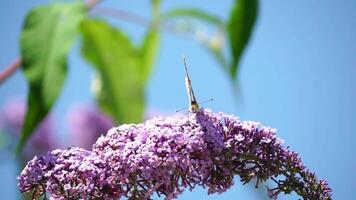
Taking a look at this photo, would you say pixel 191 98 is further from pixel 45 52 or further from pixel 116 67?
pixel 116 67

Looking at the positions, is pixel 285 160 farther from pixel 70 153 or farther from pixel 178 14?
pixel 178 14

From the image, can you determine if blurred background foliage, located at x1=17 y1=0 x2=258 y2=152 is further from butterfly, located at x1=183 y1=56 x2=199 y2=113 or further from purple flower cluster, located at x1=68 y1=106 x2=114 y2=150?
purple flower cluster, located at x1=68 y1=106 x2=114 y2=150

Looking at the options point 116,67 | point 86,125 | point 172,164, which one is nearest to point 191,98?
point 172,164

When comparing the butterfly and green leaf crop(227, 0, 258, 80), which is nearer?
the butterfly

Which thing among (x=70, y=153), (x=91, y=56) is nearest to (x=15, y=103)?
(x=91, y=56)

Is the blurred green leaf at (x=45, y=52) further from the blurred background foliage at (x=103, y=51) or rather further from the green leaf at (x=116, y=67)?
the green leaf at (x=116, y=67)

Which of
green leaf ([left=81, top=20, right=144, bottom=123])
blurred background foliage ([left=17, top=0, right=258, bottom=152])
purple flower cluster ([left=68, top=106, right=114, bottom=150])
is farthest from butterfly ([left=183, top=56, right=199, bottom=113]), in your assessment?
purple flower cluster ([left=68, top=106, right=114, bottom=150])

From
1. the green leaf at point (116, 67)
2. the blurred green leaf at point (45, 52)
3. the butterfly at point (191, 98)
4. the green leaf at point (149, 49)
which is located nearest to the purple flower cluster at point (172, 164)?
the butterfly at point (191, 98)
